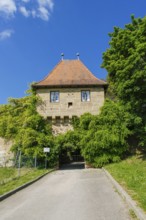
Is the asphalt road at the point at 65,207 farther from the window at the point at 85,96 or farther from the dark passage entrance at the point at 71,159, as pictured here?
the dark passage entrance at the point at 71,159

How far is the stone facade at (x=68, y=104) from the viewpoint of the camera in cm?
3017

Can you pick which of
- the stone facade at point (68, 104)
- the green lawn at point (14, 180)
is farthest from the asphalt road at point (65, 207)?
the stone facade at point (68, 104)

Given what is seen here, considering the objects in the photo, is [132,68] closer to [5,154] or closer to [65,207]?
[5,154]

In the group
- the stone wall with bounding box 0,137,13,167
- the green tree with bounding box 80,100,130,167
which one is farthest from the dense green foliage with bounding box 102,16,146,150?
the stone wall with bounding box 0,137,13,167

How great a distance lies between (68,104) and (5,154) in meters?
9.07

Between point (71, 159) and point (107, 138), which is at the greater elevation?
point (107, 138)

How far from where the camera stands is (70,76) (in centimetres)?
3238

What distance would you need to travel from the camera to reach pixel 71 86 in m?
30.8

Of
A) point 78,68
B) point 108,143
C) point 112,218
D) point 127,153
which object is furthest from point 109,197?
point 78,68

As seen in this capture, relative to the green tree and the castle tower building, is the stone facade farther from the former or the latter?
the green tree

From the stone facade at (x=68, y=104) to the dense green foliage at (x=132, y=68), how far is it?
3721 mm

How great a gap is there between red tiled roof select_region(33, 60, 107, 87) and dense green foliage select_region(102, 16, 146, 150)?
13.4ft

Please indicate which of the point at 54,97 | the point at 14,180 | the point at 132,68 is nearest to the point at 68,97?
the point at 54,97

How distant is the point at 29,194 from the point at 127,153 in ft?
56.9
